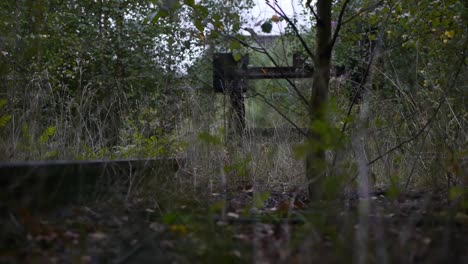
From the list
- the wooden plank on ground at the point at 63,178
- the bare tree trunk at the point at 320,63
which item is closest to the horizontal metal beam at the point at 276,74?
the bare tree trunk at the point at 320,63

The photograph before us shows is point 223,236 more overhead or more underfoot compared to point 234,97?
more underfoot

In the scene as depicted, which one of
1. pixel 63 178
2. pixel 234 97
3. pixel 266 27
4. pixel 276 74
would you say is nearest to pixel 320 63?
pixel 266 27

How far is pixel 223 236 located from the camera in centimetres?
242

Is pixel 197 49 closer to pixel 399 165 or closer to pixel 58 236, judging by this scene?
pixel 399 165

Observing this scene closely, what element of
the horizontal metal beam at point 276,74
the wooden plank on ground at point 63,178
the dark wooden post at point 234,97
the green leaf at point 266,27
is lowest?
the wooden plank on ground at point 63,178

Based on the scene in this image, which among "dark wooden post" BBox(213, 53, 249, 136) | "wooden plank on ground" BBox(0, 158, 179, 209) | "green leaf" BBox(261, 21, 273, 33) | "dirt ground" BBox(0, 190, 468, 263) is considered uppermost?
"green leaf" BBox(261, 21, 273, 33)

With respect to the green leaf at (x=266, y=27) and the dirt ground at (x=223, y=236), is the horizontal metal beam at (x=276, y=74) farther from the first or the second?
the dirt ground at (x=223, y=236)

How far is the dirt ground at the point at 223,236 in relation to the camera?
6.45ft

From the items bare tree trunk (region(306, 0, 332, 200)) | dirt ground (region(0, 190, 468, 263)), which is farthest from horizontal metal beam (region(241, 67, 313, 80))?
dirt ground (region(0, 190, 468, 263))

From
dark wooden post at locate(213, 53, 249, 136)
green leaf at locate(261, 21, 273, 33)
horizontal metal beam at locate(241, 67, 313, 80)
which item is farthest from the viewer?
dark wooden post at locate(213, 53, 249, 136)

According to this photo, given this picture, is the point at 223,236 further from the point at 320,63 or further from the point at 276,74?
the point at 276,74

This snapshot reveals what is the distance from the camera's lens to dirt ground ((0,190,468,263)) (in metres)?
1.97

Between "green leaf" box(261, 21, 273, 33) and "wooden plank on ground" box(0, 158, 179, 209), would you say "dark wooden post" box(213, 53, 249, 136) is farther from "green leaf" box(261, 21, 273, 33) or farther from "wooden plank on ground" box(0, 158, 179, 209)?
"green leaf" box(261, 21, 273, 33)

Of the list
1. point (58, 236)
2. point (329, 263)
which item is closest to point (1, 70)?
point (58, 236)
